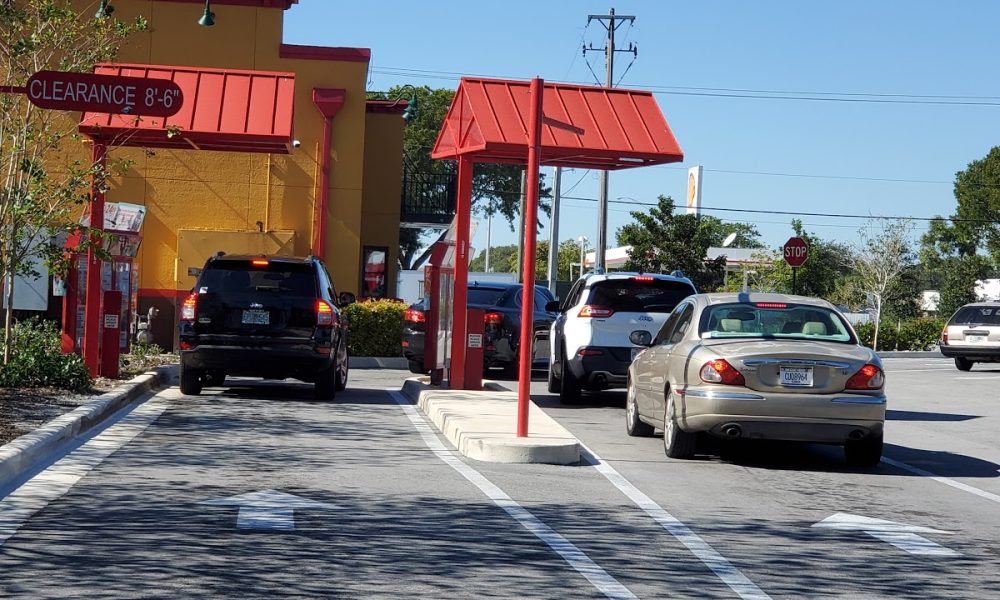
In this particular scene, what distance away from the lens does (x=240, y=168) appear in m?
29.4

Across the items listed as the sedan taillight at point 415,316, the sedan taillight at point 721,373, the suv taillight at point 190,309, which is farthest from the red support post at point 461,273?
the sedan taillight at point 721,373

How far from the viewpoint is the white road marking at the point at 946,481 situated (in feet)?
35.6

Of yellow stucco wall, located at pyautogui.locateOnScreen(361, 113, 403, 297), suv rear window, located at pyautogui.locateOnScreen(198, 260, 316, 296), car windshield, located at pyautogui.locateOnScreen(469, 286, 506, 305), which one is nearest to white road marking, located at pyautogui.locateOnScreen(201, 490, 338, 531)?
suv rear window, located at pyautogui.locateOnScreen(198, 260, 316, 296)

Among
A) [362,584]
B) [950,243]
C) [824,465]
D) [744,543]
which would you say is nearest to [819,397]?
[824,465]

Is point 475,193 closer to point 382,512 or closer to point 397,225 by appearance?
point 397,225

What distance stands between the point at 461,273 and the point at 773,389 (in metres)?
7.36

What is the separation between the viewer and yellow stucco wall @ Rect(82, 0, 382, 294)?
29.0 m

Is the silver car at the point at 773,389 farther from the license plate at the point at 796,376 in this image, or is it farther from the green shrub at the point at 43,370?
the green shrub at the point at 43,370

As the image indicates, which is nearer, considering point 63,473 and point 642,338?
point 63,473

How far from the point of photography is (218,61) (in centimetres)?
2903

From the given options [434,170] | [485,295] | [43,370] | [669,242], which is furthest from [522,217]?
[43,370]

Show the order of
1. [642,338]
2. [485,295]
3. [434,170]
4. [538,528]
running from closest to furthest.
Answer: [538,528] → [642,338] → [485,295] → [434,170]

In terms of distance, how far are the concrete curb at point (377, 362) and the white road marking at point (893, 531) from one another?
1756 cm

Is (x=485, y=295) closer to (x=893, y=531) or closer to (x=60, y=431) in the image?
(x=60, y=431)
